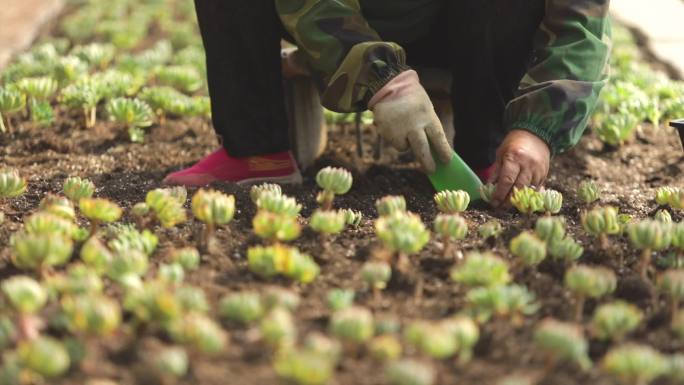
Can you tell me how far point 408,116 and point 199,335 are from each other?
0.93 m

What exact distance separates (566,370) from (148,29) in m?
3.56

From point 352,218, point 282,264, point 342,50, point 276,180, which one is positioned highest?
point 342,50

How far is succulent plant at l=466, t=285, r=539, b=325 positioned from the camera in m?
1.50

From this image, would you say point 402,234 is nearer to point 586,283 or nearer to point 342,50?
point 586,283

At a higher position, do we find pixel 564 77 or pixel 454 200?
pixel 564 77

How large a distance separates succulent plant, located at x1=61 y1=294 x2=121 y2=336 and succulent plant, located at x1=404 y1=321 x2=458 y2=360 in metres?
0.42

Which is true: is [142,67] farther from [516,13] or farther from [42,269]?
[42,269]

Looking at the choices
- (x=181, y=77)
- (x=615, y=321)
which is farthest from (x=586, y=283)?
(x=181, y=77)

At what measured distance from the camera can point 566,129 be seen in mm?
2229

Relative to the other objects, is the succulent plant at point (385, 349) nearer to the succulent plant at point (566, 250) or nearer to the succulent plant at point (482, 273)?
the succulent plant at point (482, 273)

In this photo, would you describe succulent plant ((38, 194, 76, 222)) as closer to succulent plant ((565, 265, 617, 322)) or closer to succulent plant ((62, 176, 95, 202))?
succulent plant ((62, 176, 95, 202))

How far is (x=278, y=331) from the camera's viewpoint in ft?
4.49

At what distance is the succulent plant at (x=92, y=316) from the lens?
134 centimetres

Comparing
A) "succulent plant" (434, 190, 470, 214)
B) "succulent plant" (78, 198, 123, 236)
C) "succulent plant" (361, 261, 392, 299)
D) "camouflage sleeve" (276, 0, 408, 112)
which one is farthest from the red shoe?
"succulent plant" (361, 261, 392, 299)
